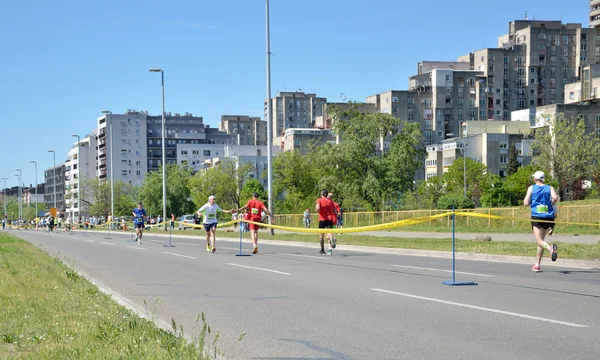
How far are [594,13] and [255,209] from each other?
565ft

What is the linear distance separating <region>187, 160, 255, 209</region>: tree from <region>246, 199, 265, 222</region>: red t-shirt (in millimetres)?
90643

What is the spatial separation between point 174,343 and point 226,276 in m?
9.14

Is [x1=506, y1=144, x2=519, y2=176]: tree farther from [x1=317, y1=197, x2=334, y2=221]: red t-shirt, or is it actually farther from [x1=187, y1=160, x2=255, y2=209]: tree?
[x1=317, y1=197, x2=334, y2=221]: red t-shirt

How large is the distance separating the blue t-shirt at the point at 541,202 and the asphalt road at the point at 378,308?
1.19m

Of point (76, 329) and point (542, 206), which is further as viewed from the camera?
point (542, 206)

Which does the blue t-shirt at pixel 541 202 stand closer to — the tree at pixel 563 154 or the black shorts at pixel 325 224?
the black shorts at pixel 325 224

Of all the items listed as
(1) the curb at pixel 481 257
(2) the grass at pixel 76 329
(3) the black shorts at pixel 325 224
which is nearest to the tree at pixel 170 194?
(1) the curb at pixel 481 257

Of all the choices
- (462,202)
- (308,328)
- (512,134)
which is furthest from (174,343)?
(512,134)

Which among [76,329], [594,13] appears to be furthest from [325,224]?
[594,13]

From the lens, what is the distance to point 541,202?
15.5m

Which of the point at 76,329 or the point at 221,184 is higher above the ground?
the point at 221,184

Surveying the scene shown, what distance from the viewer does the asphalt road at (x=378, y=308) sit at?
7.66 m

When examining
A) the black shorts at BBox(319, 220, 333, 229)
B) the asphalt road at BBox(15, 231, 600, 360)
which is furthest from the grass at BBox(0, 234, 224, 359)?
the black shorts at BBox(319, 220, 333, 229)

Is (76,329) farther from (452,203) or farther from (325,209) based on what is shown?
(452,203)
